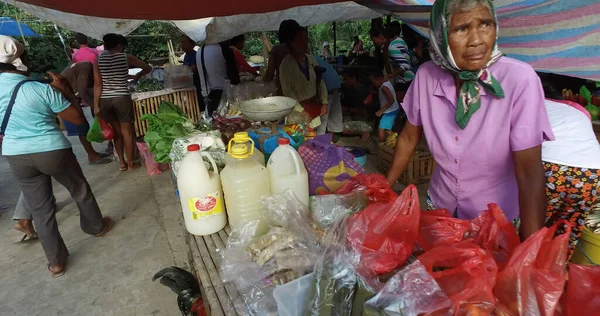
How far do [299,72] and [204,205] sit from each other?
267cm

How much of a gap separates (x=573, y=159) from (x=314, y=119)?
2.72 m

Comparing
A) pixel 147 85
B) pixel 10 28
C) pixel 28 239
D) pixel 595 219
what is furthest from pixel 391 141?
pixel 10 28

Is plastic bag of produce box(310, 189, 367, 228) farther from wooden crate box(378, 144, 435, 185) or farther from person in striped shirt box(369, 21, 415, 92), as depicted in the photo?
person in striped shirt box(369, 21, 415, 92)

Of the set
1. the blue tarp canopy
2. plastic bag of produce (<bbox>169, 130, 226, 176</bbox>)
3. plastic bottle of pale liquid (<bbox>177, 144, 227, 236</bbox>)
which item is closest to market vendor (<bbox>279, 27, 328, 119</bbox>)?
plastic bag of produce (<bbox>169, 130, 226, 176</bbox>)

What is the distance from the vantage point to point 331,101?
520cm

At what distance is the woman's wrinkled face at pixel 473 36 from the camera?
48.4 inches

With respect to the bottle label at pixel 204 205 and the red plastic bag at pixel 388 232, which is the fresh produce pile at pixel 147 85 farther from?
the red plastic bag at pixel 388 232

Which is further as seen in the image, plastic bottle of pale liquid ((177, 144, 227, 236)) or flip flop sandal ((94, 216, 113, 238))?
flip flop sandal ((94, 216, 113, 238))

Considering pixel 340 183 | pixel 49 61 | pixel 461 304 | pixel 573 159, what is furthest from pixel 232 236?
pixel 49 61

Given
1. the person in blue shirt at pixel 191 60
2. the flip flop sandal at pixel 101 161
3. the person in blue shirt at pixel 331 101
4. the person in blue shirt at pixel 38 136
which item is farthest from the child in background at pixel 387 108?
the flip flop sandal at pixel 101 161

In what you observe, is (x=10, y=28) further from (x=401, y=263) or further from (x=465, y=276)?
(x=465, y=276)

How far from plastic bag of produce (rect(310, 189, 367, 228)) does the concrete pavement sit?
1780 millimetres

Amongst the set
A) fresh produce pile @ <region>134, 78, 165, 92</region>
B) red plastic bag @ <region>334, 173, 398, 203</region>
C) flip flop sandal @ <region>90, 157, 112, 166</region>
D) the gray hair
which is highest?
the gray hair

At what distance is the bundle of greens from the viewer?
258 centimetres
